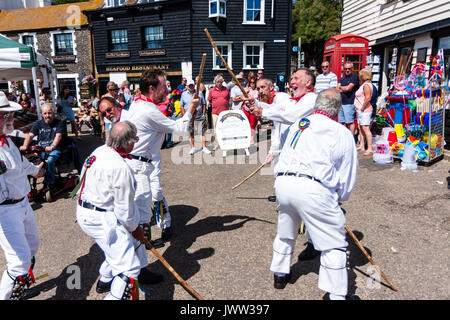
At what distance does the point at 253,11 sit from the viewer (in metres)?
21.6

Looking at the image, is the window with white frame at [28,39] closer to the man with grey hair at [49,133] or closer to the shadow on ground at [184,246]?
the man with grey hair at [49,133]

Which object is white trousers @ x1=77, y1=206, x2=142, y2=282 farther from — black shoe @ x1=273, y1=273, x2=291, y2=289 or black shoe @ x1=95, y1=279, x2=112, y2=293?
black shoe @ x1=273, y1=273, x2=291, y2=289

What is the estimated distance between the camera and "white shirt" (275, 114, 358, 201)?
295 cm

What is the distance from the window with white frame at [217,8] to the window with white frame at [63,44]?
12462mm

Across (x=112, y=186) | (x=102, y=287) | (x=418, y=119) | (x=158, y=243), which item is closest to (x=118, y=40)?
(x=418, y=119)

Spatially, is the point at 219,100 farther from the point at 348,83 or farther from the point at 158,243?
the point at 158,243

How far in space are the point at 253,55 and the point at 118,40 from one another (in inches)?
405

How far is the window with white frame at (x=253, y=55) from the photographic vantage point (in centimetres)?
2177

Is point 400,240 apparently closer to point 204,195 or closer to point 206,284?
point 206,284

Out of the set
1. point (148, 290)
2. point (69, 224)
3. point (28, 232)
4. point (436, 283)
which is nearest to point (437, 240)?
point (436, 283)

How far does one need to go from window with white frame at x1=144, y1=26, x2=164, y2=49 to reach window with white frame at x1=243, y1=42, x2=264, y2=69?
602 centimetres

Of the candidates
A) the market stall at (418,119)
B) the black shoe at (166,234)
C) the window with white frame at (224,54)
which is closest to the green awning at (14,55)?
the black shoe at (166,234)

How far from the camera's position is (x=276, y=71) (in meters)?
22.0

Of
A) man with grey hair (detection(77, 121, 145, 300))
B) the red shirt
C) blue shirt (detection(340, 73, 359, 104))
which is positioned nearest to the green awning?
the red shirt
